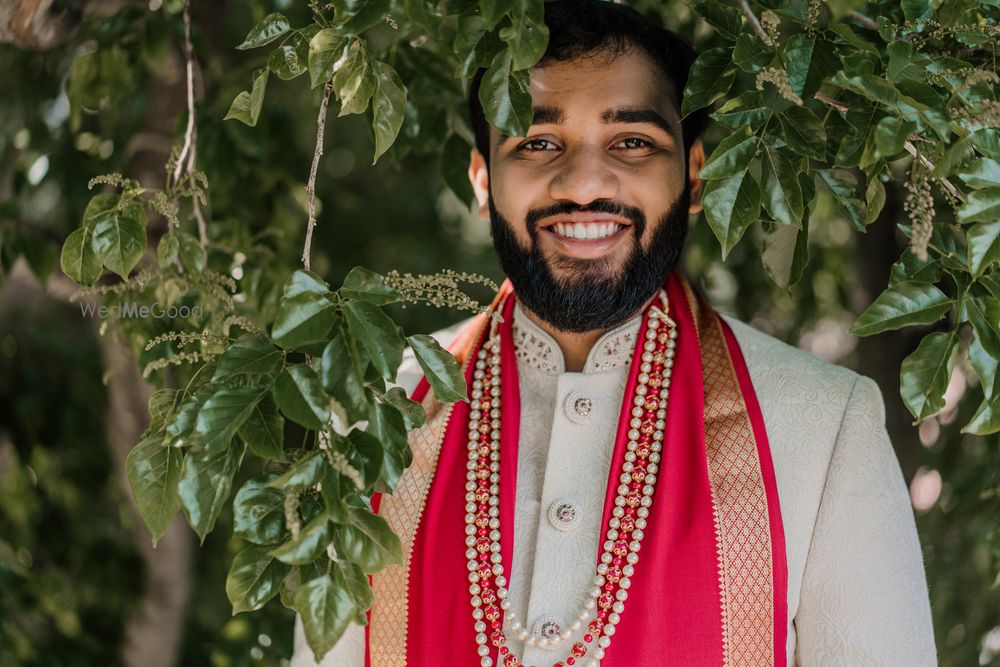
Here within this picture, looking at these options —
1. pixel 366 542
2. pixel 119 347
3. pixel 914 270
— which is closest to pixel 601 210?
pixel 914 270

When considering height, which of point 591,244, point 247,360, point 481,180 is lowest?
point 481,180

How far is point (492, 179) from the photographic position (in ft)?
6.97

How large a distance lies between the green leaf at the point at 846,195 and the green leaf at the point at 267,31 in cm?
80

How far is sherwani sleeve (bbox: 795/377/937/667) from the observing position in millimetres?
1701

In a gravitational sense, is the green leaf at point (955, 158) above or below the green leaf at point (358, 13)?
below

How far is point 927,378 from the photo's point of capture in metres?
1.36

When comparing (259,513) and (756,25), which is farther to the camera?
(756,25)

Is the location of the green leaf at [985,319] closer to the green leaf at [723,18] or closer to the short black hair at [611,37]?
the green leaf at [723,18]

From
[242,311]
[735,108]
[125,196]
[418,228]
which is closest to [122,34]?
[242,311]

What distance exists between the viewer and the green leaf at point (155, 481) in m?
1.41

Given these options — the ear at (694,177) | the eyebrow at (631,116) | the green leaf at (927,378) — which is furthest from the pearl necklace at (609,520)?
the green leaf at (927,378)

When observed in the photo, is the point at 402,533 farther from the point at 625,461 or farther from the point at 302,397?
the point at 302,397

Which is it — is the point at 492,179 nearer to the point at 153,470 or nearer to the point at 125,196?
the point at 125,196

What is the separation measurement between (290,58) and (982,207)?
903 millimetres
